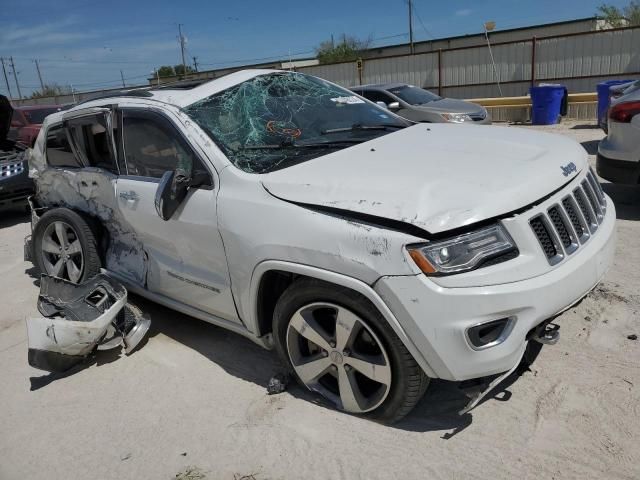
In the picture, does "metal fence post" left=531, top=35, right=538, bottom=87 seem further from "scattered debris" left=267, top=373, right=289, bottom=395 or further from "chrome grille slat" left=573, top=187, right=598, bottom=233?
"scattered debris" left=267, top=373, right=289, bottom=395

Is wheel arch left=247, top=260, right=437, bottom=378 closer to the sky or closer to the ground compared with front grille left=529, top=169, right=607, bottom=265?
closer to the ground

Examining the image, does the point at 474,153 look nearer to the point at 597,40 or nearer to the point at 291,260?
the point at 291,260

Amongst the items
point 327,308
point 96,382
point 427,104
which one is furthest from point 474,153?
point 427,104

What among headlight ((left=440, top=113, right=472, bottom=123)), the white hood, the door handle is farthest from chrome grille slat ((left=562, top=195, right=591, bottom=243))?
headlight ((left=440, top=113, right=472, bottom=123))

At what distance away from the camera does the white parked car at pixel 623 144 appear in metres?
5.26

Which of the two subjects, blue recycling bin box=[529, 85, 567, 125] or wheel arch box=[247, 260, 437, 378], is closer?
wheel arch box=[247, 260, 437, 378]

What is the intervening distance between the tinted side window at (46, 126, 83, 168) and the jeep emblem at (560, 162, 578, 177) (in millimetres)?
3509

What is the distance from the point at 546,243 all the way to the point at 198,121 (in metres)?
2.07

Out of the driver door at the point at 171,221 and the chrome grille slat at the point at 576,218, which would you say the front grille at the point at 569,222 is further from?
the driver door at the point at 171,221

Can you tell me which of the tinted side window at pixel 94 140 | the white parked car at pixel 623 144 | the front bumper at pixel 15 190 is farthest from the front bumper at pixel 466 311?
the front bumper at pixel 15 190

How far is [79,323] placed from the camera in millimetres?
3473

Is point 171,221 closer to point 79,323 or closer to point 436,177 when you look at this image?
point 79,323

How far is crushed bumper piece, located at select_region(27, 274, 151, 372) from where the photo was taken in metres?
3.41

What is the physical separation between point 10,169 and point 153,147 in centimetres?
587
